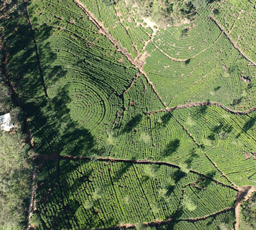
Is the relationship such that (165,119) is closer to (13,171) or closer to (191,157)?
(191,157)

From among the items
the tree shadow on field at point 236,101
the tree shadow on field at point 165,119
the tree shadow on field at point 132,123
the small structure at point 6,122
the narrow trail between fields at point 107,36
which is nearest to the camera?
the small structure at point 6,122

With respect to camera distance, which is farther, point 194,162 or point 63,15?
point 194,162

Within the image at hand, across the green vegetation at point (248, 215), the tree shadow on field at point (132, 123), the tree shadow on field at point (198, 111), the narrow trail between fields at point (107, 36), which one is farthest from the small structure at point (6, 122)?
the green vegetation at point (248, 215)

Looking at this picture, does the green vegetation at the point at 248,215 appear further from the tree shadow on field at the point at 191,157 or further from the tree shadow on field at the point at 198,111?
the tree shadow on field at the point at 198,111

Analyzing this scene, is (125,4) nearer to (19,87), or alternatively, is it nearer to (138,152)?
(19,87)

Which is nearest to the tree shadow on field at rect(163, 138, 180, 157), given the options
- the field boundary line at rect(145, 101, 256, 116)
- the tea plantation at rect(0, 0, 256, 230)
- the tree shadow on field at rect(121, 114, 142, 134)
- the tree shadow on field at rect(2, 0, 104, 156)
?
the tea plantation at rect(0, 0, 256, 230)

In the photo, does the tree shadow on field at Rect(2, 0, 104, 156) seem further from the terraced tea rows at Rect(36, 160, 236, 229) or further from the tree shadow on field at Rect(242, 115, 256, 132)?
the tree shadow on field at Rect(242, 115, 256, 132)

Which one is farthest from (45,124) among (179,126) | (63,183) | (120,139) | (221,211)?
(221,211)
